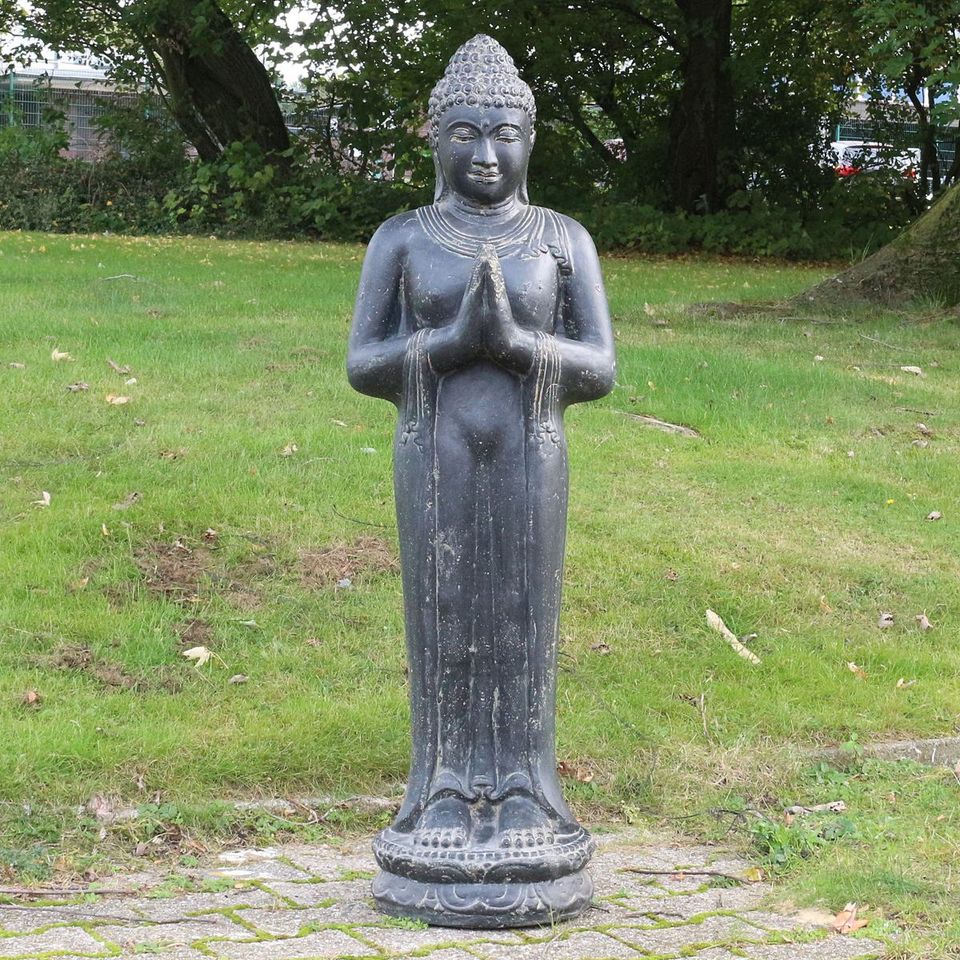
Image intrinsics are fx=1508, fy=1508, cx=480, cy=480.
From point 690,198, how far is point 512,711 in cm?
1994

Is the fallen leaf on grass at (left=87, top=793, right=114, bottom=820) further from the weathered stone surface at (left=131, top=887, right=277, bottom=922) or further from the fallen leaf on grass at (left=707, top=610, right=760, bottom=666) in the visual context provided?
the fallen leaf on grass at (left=707, top=610, right=760, bottom=666)

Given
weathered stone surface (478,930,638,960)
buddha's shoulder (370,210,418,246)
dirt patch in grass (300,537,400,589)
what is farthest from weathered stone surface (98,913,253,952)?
dirt patch in grass (300,537,400,589)

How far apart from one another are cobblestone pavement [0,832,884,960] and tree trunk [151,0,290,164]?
1938 centimetres

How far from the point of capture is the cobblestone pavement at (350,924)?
13.4ft

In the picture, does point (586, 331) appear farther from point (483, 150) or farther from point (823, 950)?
point (823, 950)

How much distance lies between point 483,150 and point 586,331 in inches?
23.7

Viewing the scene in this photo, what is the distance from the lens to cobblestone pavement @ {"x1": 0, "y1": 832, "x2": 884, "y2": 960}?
409 cm

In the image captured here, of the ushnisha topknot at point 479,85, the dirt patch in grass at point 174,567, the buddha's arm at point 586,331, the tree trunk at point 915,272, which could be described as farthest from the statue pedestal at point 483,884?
the tree trunk at point 915,272

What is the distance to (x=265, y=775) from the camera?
558 centimetres

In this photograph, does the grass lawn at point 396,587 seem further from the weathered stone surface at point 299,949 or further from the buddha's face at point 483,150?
the buddha's face at point 483,150

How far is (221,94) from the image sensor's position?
23141 millimetres

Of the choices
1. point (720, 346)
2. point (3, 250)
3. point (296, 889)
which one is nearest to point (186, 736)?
point (296, 889)

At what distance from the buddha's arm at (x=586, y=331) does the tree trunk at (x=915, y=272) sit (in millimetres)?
10091

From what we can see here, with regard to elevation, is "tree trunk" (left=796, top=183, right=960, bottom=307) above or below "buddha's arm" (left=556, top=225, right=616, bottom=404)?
above
